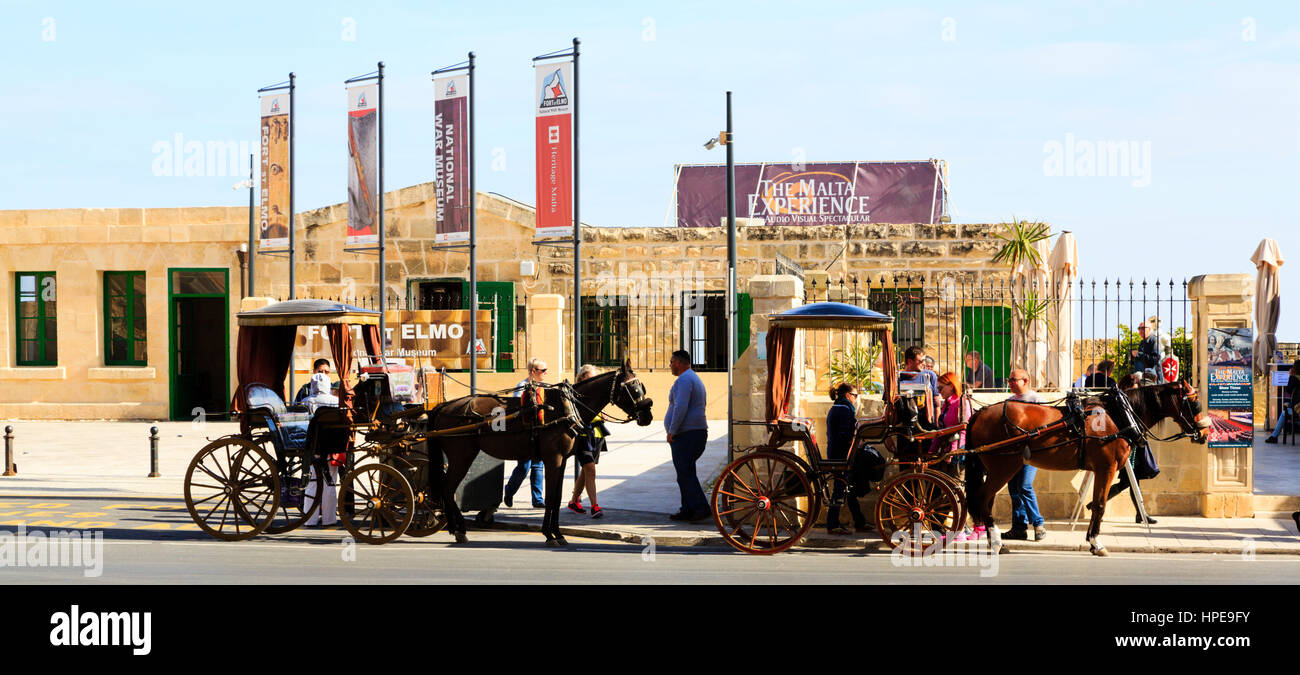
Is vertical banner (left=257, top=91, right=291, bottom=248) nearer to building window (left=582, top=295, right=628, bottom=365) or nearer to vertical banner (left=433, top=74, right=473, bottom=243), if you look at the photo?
vertical banner (left=433, top=74, right=473, bottom=243)

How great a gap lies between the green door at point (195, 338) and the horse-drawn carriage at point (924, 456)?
18.6 metres

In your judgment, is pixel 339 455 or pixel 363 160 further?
pixel 363 160

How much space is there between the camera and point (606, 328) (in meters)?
25.1

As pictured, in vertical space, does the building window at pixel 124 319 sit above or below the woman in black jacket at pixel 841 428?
above

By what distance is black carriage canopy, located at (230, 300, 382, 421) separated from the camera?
12.2m

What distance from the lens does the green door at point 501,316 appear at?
25.1 meters

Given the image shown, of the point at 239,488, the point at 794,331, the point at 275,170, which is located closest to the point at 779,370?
the point at 794,331

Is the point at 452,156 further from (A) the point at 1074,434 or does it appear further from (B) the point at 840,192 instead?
(B) the point at 840,192

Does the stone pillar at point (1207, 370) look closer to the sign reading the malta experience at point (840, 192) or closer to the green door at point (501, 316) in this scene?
the green door at point (501, 316)

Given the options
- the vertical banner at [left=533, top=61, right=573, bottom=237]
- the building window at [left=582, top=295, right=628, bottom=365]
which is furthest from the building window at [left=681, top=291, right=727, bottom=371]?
the vertical banner at [left=533, top=61, right=573, bottom=237]

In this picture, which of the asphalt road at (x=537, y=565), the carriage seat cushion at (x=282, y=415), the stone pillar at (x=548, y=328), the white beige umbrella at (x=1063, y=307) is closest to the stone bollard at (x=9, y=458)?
the asphalt road at (x=537, y=565)

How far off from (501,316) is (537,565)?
15.8m

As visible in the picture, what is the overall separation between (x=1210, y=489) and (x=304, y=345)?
18923mm
